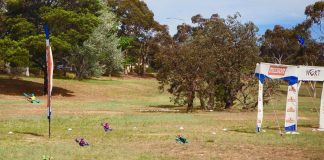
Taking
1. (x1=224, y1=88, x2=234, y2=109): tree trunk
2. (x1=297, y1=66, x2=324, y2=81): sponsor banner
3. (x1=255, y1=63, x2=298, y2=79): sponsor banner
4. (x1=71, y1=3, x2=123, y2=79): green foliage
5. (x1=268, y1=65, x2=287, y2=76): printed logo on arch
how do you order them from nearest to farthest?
(x1=255, y1=63, x2=298, y2=79): sponsor banner, (x1=268, y1=65, x2=287, y2=76): printed logo on arch, (x1=297, y1=66, x2=324, y2=81): sponsor banner, (x1=224, y1=88, x2=234, y2=109): tree trunk, (x1=71, y1=3, x2=123, y2=79): green foliage

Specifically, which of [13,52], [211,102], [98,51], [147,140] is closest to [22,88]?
[13,52]

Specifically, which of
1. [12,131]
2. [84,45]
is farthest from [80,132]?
[84,45]

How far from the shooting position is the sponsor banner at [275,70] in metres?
20.7

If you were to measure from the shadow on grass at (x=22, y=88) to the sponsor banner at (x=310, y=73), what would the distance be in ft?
101

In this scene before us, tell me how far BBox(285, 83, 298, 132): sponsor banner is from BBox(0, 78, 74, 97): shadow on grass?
31147mm

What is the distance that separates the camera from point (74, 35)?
162ft

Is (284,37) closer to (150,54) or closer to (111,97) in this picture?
(150,54)

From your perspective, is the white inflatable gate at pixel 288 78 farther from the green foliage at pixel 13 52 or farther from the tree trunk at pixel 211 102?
the green foliage at pixel 13 52

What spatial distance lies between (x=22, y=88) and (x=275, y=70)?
114ft

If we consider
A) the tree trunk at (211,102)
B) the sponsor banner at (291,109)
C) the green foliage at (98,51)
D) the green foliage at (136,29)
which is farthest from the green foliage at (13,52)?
the green foliage at (136,29)

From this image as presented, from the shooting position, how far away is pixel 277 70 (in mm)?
21016

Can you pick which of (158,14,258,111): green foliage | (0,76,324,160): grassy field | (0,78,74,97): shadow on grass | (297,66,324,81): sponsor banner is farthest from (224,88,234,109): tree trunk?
(0,78,74,97): shadow on grass

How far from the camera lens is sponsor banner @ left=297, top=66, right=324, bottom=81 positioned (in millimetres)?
22052

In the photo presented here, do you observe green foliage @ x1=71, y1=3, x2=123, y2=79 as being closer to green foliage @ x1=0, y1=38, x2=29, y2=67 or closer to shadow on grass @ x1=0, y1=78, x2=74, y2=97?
shadow on grass @ x1=0, y1=78, x2=74, y2=97
